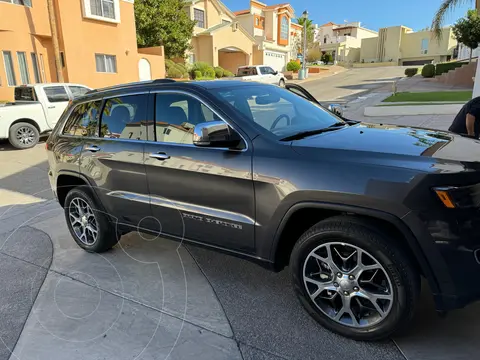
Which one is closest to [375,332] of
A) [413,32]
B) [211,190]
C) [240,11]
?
[211,190]

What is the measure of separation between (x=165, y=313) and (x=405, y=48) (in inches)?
2629

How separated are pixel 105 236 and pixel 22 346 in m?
1.41

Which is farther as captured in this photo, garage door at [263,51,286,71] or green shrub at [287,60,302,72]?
garage door at [263,51,286,71]

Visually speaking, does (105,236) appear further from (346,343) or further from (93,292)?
(346,343)

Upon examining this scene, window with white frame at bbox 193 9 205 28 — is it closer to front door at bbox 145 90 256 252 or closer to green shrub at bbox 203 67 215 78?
green shrub at bbox 203 67 215 78

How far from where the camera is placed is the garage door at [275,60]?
4216 cm

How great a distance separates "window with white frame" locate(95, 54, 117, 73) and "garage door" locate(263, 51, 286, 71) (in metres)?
23.3

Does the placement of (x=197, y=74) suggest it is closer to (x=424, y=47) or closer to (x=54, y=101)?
(x=54, y=101)

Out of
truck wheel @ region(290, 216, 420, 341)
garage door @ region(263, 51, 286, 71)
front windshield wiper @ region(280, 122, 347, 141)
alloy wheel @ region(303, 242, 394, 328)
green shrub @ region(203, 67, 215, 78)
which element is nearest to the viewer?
truck wheel @ region(290, 216, 420, 341)

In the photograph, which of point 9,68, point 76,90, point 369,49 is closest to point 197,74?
point 9,68

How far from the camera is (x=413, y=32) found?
60.0 meters

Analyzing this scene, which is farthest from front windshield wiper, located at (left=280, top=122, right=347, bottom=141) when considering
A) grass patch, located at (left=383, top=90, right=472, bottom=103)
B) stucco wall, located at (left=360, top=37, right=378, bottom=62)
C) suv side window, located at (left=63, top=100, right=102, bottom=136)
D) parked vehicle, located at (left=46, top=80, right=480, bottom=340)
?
stucco wall, located at (left=360, top=37, right=378, bottom=62)

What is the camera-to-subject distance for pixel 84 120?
4117mm

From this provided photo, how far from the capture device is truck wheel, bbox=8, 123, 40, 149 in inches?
430
